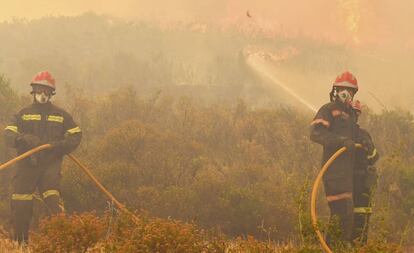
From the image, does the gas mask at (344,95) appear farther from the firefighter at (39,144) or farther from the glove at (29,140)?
the glove at (29,140)

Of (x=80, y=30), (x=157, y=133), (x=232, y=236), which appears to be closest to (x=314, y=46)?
(x=80, y=30)

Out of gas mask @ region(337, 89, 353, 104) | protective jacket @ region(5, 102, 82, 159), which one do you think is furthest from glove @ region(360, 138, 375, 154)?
protective jacket @ region(5, 102, 82, 159)

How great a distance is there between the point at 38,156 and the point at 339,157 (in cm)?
410

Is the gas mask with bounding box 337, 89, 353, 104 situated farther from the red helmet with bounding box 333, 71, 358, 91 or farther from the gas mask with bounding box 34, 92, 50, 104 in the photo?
the gas mask with bounding box 34, 92, 50, 104

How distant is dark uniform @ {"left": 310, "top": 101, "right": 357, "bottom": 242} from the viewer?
6824 millimetres

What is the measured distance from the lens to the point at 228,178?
10.8m

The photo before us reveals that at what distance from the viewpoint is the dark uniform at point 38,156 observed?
24.5 ft

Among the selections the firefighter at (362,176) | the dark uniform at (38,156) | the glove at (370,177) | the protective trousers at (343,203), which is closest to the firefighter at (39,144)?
the dark uniform at (38,156)

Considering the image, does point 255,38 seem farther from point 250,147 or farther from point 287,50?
point 250,147

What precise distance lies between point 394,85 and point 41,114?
23232 mm

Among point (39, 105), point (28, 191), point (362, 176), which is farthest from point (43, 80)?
point (362, 176)

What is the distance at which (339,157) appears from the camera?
695 cm

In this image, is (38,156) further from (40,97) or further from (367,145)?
(367,145)

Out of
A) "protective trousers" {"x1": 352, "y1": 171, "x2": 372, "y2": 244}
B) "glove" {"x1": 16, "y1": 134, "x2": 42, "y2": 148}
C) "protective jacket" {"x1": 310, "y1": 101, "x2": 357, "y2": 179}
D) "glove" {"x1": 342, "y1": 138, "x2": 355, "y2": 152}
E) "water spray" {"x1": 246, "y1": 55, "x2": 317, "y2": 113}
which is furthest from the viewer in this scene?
"water spray" {"x1": 246, "y1": 55, "x2": 317, "y2": 113}
